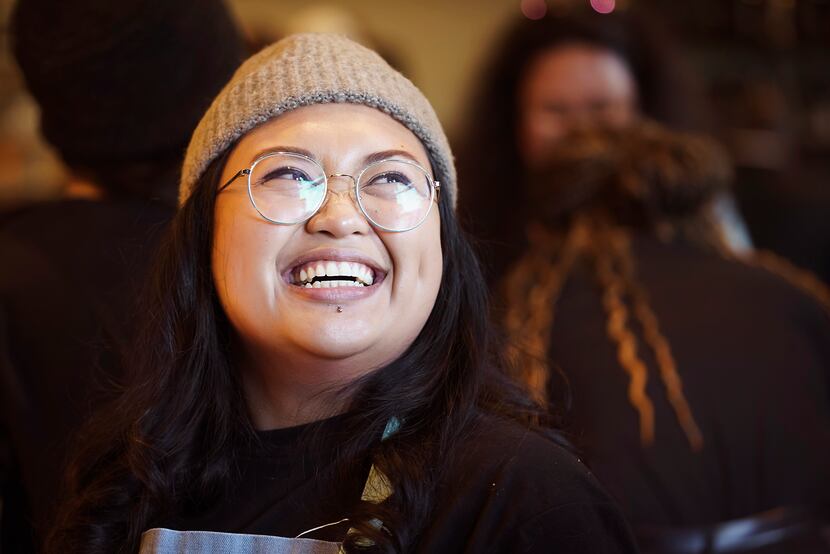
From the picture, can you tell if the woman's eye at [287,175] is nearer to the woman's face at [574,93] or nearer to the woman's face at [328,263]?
the woman's face at [328,263]

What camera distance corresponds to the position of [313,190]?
124 centimetres

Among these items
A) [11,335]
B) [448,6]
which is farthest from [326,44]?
[448,6]

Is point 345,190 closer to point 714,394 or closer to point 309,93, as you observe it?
point 309,93

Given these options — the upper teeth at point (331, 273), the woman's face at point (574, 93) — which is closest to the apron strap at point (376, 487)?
the upper teeth at point (331, 273)

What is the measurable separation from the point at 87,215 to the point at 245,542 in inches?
26.8

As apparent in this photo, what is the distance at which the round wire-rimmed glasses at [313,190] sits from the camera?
124 cm

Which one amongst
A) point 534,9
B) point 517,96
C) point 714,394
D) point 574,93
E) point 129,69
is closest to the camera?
point 129,69

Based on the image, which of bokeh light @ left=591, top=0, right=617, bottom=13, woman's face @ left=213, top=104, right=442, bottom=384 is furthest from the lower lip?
bokeh light @ left=591, top=0, right=617, bottom=13

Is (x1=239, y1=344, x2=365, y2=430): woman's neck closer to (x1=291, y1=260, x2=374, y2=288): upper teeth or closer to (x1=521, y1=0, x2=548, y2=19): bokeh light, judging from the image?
(x1=291, y1=260, x2=374, y2=288): upper teeth

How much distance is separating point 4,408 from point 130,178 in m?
0.40

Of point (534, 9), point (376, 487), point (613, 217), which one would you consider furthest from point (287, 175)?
point (534, 9)

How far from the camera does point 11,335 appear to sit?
159 centimetres

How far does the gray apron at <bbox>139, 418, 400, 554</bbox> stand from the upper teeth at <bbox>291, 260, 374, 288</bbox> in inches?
8.4

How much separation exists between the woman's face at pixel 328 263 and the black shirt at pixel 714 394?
0.64 m
